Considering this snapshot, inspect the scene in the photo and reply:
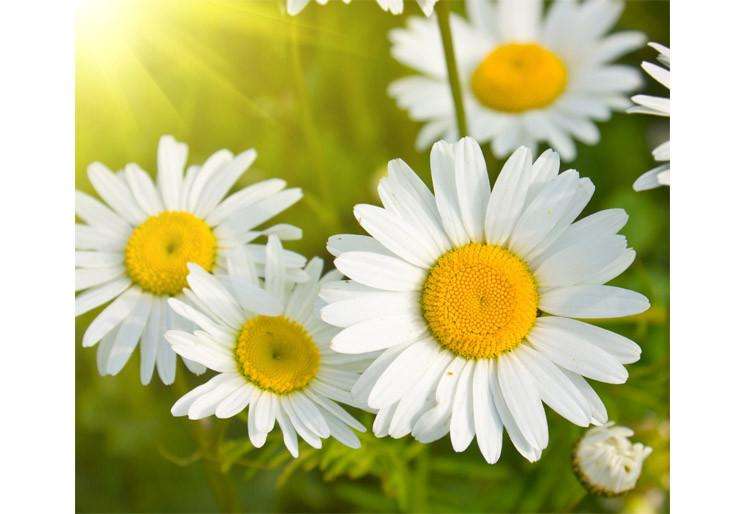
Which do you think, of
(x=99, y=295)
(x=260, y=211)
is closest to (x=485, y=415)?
(x=260, y=211)

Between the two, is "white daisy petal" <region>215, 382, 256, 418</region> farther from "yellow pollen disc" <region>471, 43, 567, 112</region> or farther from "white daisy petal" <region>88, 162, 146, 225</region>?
"yellow pollen disc" <region>471, 43, 567, 112</region>

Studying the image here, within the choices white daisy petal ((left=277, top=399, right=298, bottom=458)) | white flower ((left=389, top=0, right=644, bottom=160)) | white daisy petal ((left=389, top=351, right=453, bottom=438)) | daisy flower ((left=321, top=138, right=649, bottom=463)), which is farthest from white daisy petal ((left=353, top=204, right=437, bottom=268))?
white flower ((left=389, top=0, right=644, bottom=160))

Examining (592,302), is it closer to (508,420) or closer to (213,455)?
(508,420)

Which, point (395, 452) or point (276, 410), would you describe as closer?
point (276, 410)

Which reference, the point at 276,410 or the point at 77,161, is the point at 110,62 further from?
the point at 276,410

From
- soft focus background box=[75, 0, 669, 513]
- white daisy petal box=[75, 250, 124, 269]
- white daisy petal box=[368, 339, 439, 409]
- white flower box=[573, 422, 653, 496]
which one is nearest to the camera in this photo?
white daisy petal box=[368, 339, 439, 409]
